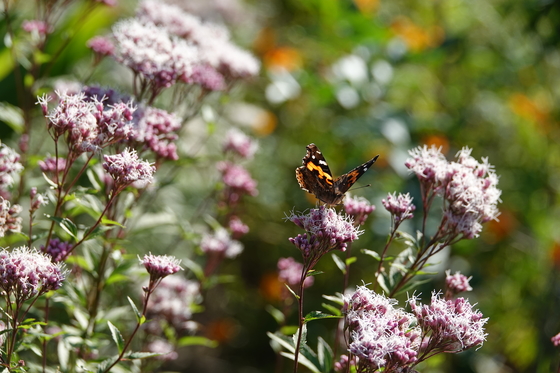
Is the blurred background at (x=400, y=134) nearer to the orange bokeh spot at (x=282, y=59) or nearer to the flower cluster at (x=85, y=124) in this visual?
the orange bokeh spot at (x=282, y=59)

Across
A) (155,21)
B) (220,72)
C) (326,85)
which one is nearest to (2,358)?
(155,21)

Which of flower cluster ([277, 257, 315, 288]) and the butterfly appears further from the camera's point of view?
flower cluster ([277, 257, 315, 288])

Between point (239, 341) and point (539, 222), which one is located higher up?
point (539, 222)

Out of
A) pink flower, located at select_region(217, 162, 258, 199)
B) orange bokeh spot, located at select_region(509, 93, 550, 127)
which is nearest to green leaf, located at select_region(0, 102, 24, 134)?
pink flower, located at select_region(217, 162, 258, 199)

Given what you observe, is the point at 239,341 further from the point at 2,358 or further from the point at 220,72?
the point at 2,358

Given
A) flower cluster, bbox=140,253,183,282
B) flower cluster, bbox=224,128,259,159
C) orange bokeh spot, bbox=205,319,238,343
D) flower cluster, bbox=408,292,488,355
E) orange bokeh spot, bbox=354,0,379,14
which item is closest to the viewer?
flower cluster, bbox=408,292,488,355

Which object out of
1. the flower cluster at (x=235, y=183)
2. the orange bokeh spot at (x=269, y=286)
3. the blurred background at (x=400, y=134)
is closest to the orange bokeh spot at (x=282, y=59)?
the blurred background at (x=400, y=134)

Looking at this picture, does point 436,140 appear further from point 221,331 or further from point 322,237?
point 322,237

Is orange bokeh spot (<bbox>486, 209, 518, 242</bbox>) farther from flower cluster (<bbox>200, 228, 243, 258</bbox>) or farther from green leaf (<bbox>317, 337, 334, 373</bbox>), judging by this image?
green leaf (<bbox>317, 337, 334, 373</bbox>)
